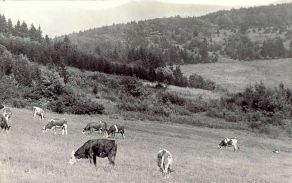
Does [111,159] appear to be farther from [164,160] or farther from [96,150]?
[164,160]

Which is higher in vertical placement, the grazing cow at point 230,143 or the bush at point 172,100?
the grazing cow at point 230,143

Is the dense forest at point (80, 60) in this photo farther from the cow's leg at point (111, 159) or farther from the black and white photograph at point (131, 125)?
the cow's leg at point (111, 159)

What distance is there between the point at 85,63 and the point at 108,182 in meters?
149

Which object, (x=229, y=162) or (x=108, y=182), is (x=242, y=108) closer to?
(x=229, y=162)

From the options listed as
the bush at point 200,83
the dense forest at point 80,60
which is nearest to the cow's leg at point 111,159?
the dense forest at point 80,60

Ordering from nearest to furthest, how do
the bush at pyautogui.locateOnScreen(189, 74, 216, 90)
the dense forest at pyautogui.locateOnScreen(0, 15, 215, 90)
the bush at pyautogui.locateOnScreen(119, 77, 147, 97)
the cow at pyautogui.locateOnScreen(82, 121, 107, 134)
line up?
the cow at pyautogui.locateOnScreen(82, 121, 107, 134)
the bush at pyautogui.locateOnScreen(119, 77, 147, 97)
the dense forest at pyautogui.locateOnScreen(0, 15, 215, 90)
the bush at pyautogui.locateOnScreen(189, 74, 216, 90)

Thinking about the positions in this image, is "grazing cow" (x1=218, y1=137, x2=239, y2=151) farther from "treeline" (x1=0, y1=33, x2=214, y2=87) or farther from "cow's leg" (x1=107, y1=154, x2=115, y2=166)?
"treeline" (x1=0, y1=33, x2=214, y2=87)

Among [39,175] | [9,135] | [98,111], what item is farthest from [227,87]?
[39,175]

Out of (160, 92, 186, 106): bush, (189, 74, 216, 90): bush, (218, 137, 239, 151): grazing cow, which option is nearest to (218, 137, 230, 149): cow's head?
(218, 137, 239, 151): grazing cow

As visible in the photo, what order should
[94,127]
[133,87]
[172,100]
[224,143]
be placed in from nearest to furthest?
1. [94,127]
2. [224,143]
3. [172,100]
4. [133,87]

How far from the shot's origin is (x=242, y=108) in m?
119

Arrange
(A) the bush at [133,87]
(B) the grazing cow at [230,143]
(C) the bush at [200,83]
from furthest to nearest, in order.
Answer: (C) the bush at [200,83], (A) the bush at [133,87], (B) the grazing cow at [230,143]

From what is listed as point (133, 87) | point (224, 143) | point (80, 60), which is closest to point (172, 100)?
point (133, 87)

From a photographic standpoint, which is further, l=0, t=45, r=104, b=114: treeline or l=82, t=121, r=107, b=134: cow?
l=0, t=45, r=104, b=114: treeline
